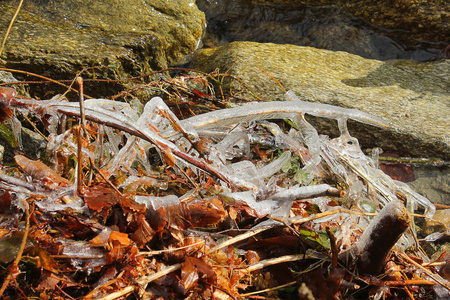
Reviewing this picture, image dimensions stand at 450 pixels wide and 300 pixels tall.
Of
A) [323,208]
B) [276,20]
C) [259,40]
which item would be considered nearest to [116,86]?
[323,208]

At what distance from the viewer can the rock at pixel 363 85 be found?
2.58m

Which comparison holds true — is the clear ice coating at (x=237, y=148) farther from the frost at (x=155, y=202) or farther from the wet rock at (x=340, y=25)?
the wet rock at (x=340, y=25)

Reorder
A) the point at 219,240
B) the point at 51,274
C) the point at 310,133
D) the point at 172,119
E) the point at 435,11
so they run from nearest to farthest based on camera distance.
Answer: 1. the point at 51,274
2. the point at 219,240
3. the point at 172,119
4. the point at 310,133
5. the point at 435,11

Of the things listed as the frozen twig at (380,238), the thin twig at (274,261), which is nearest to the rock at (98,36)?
the thin twig at (274,261)

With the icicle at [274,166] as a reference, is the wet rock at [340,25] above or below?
above

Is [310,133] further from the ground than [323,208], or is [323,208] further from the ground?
[310,133]

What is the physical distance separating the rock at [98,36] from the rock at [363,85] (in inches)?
21.1

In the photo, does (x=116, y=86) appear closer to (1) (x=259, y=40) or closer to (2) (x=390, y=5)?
(1) (x=259, y=40)

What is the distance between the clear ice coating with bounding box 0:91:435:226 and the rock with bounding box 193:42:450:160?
29cm

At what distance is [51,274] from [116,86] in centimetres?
174

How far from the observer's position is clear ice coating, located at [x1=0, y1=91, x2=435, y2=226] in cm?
158

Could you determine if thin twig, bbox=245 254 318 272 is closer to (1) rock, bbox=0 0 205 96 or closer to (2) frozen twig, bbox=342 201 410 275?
(2) frozen twig, bbox=342 201 410 275

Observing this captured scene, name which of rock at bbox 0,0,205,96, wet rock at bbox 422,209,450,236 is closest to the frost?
rock at bbox 0,0,205,96

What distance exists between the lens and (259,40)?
4633mm
